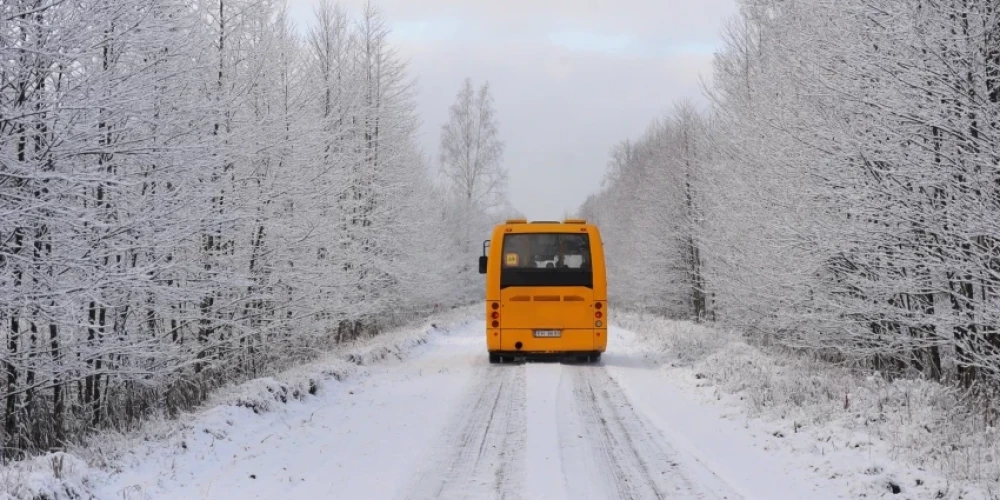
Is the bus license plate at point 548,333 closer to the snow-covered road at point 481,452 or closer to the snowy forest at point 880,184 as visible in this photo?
the snow-covered road at point 481,452

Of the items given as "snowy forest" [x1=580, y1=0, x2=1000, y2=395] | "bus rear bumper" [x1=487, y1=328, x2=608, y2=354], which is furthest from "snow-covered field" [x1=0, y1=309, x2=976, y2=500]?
"bus rear bumper" [x1=487, y1=328, x2=608, y2=354]

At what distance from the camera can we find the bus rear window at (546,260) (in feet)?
45.0

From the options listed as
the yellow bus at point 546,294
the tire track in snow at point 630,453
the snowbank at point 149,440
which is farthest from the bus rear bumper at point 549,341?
the tire track in snow at point 630,453

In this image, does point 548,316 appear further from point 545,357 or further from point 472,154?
point 472,154

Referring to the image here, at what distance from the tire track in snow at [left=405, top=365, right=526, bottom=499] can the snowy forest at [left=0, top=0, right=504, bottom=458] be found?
143 inches

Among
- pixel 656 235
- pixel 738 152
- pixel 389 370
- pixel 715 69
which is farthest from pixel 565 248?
pixel 656 235

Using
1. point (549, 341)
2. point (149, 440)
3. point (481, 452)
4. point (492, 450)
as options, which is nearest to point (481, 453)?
point (481, 452)

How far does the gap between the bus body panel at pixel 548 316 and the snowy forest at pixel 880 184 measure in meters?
3.48

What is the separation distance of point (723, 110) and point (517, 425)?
15056mm

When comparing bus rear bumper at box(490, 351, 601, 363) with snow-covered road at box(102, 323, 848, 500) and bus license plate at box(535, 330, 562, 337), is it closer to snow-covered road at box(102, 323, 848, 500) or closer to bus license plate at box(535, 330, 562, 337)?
bus license plate at box(535, 330, 562, 337)

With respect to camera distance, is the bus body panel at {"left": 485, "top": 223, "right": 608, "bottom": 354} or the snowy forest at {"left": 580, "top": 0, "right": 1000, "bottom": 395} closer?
the snowy forest at {"left": 580, "top": 0, "right": 1000, "bottom": 395}

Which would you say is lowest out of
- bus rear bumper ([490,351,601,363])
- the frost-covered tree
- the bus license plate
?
bus rear bumper ([490,351,601,363])

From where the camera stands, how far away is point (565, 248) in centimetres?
1391

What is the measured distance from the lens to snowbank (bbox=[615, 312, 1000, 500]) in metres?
4.94
